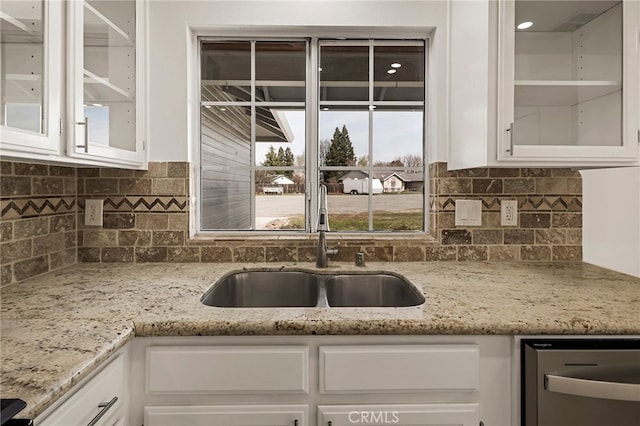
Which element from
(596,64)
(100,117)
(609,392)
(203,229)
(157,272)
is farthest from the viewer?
(203,229)

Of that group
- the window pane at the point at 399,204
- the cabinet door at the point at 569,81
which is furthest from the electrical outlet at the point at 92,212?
the cabinet door at the point at 569,81

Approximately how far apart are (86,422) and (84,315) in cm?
34

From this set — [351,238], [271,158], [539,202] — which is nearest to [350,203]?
[351,238]

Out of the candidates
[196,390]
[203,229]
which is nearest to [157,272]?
[203,229]

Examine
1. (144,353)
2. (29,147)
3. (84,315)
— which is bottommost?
(144,353)

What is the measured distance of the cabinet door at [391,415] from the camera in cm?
115

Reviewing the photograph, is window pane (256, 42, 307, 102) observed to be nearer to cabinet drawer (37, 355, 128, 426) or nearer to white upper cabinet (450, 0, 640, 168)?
white upper cabinet (450, 0, 640, 168)

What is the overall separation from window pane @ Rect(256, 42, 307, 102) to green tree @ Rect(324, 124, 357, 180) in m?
0.27

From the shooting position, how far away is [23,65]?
3.70ft

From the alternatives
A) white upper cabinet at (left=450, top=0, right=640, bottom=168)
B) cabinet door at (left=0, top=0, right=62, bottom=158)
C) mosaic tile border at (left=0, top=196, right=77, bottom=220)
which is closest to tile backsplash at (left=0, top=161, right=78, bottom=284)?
mosaic tile border at (left=0, top=196, right=77, bottom=220)

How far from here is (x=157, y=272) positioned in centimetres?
174

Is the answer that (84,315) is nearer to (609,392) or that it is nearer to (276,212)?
(276,212)

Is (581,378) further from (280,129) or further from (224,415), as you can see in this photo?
(280,129)

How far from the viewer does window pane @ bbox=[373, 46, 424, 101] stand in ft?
6.94
